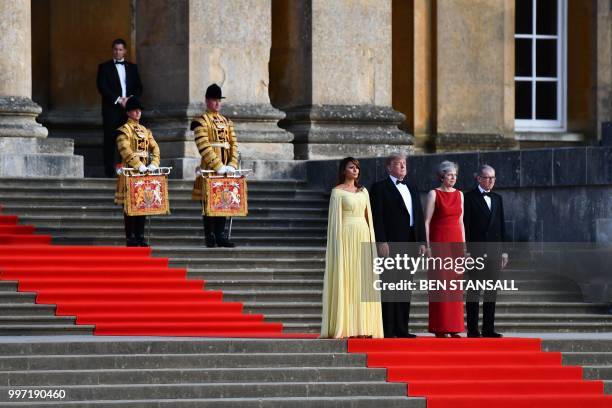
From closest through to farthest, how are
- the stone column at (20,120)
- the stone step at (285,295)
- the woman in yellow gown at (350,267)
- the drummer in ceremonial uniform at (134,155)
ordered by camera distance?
the woman in yellow gown at (350,267)
the stone step at (285,295)
the drummer in ceremonial uniform at (134,155)
the stone column at (20,120)

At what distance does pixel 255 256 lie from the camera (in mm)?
20734

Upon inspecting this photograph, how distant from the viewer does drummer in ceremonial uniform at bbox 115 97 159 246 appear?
68.5ft

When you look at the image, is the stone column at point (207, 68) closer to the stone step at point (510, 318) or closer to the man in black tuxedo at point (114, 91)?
the man in black tuxedo at point (114, 91)

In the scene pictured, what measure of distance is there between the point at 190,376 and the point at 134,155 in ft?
15.0

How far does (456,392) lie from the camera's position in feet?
56.3

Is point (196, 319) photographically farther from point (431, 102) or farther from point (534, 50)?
point (534, 50)

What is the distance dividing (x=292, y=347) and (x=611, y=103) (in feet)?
47.2

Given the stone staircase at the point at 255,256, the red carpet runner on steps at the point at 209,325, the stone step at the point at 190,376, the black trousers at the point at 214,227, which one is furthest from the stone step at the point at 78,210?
the stone step at the point at 190,376

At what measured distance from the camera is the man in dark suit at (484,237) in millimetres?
18438

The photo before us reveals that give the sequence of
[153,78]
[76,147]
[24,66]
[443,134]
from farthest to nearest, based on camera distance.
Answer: [443,134]
[76,147]
[153,78]
[24,66]

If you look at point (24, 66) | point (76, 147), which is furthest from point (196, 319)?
point (76, 147)

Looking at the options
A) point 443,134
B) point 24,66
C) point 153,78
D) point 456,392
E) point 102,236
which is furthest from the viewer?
point 443,134

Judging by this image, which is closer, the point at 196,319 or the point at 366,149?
the point at 196,319

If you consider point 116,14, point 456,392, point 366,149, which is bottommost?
point 456,392
